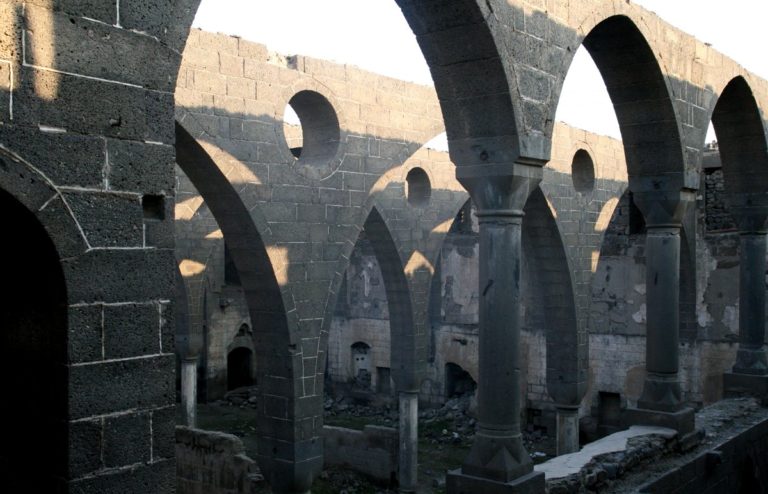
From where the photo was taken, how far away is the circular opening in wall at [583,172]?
16281 mm

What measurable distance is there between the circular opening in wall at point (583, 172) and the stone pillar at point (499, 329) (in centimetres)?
1079

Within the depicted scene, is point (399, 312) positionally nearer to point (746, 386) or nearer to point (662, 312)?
point (746, 386)

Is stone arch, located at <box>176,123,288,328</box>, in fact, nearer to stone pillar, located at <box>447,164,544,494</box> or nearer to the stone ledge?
the stone ledge

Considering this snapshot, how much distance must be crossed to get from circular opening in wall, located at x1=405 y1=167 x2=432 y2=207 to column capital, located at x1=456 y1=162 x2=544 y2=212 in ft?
30.9

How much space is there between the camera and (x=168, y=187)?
343 cm

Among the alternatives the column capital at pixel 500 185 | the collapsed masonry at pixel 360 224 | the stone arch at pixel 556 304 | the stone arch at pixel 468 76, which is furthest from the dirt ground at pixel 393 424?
the stone arch at pixel 468 76

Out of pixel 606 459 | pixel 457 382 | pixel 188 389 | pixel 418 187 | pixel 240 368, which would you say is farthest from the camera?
pixel 240 368

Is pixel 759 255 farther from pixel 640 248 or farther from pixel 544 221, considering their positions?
pixel 640 248

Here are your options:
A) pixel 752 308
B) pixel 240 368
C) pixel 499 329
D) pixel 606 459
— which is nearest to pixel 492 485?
pixel 499 329

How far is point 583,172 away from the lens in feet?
54.1

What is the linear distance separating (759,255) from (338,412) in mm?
13040

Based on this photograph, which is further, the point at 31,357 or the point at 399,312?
the point at 399,312

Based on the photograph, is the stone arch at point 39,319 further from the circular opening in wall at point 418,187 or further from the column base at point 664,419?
the circular opening in wall at point 418,187

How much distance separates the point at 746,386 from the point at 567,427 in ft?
13.4
